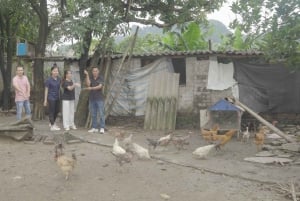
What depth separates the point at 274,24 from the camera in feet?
23.6

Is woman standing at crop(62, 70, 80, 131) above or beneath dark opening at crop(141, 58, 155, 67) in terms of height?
beneath

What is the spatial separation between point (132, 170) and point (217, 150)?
279 centimetres

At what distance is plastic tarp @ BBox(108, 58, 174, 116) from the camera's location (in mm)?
14117

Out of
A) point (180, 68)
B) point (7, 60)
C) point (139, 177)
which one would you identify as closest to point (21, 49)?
point (7, 60)

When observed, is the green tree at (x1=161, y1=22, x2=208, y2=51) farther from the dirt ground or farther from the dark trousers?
the dirt ground

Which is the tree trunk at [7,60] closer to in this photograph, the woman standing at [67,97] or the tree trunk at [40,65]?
the tree trunk at [40,65]

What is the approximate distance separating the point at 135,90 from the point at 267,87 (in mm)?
4104

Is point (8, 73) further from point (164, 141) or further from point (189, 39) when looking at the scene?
point (164, 141)

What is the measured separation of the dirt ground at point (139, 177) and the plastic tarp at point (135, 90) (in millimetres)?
4517

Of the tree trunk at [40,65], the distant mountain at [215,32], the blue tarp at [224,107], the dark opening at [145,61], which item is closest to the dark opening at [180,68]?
the dark opening at [145,61]

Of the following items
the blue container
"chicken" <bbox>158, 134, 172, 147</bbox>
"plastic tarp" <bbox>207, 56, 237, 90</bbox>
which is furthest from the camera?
the blue container

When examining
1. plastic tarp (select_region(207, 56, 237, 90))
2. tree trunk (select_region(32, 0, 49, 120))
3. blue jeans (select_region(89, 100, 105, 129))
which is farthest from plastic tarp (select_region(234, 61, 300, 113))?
tree trunk (select_region(32, 0, 49, 120))

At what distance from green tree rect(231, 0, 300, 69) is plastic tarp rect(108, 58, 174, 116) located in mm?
6462

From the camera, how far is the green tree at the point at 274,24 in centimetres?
700
